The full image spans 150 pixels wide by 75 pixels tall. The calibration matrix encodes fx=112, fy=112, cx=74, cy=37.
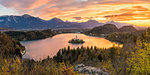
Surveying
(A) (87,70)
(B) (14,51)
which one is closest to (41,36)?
(B) (14,51)

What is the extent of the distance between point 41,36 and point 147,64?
18295cm

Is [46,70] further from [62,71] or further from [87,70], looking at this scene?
[87,70]

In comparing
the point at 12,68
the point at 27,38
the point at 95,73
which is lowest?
the point at 27,38

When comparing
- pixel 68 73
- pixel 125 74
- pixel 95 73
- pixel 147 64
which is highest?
pixel 68 73

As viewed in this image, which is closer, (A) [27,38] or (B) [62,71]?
(B) [62,71]

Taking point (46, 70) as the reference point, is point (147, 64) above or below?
below

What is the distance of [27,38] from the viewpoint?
166 meters

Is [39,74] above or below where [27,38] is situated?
above

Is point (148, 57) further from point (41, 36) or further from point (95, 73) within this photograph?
point (41, 36)

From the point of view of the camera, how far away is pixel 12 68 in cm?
677

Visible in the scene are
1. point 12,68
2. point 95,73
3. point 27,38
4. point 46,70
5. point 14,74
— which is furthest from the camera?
point 27,38

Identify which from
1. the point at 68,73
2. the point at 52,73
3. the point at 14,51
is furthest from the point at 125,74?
the point at 14,51

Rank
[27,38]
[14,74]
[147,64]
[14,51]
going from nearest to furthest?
1. [14,74]
2. [147,64]
3. [14,51]
4. [27,38]

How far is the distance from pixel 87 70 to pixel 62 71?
15.4ft
